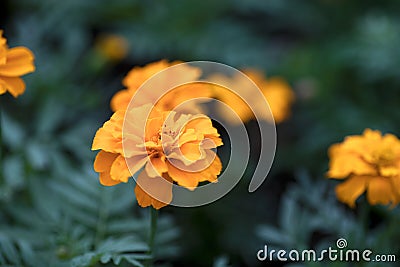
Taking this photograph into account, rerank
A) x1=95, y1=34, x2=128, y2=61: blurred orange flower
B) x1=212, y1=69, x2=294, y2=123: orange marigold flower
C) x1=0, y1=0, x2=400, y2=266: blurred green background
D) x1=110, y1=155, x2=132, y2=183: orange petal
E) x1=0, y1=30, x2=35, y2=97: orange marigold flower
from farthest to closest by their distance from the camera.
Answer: x1=95, y1=34, x2=128, y2=61: blurred orange flower < x1=212, y1=69, x2=294, y2=123: orange marigold flower < x1=0, y1=0, x2=400, y2=266: blurred green background < x1=0, y1=30, x2=35, y2=97: orange marigold flower < x1=110, y1=155, x2=132, y2=183: orange petal

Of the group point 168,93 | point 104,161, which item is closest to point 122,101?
point 168,93

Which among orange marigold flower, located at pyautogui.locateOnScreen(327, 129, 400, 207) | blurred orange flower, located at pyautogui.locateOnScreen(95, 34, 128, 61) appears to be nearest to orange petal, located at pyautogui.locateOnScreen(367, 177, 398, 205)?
orange marigold flower, located at pyautogui.locateOnScreen(327, 129, 400, 207)

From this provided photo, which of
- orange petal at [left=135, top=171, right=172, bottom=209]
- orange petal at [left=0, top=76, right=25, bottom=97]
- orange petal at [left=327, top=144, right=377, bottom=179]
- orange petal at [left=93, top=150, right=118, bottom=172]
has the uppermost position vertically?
orange petal at [left=0, top=76, right=25, bottom=97]

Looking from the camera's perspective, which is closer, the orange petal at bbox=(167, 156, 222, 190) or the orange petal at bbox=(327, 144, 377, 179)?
the orange petal at bbox=(167, 156, 222, 190)

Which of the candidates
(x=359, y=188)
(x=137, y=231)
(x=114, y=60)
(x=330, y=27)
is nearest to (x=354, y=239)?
(x=359, y=188)

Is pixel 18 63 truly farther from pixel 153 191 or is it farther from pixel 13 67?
pixel 153 191

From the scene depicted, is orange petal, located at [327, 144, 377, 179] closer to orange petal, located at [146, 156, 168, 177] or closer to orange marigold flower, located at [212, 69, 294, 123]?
orange petal, located at [146, 156, 168, 177]

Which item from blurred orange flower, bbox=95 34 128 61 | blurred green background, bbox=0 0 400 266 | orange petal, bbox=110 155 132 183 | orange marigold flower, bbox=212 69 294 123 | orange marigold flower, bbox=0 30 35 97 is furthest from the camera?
blurred orange flower, bbox=95 34 128 61
